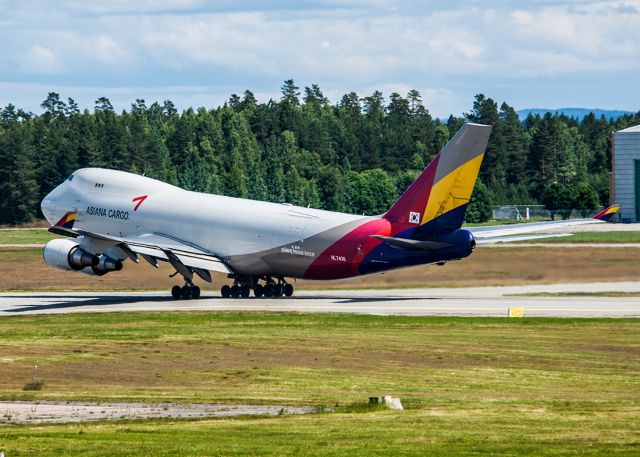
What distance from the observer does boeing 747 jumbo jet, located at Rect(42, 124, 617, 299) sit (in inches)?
2181

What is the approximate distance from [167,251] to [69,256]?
4634 millimetres

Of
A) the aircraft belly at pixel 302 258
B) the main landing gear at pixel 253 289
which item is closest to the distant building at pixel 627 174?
the main landing gear at pixel 253 289

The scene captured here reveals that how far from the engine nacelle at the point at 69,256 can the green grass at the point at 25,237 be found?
167 feet

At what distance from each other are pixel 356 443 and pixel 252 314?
101 ft

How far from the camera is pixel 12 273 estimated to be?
273 feet

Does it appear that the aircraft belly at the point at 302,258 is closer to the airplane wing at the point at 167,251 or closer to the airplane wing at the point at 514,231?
the airplane wing at the point at 167,251

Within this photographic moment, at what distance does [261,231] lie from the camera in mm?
62281

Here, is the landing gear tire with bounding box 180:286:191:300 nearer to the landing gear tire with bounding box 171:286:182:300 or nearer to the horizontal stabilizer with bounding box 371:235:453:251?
the landing gear tire with bounding box 171:286:182:300

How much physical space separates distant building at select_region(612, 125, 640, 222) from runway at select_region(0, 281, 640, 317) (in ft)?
226

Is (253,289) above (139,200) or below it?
below

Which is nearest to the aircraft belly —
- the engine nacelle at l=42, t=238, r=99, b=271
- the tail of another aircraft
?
the tail of another aircraft

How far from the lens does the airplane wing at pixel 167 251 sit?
61.2 m

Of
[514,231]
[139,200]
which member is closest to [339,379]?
[514,231]

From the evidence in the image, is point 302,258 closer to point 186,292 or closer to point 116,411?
point 186,292
